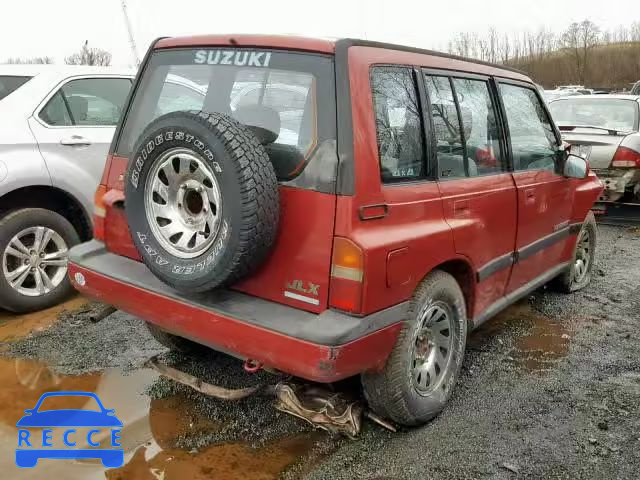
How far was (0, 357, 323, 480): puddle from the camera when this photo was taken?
2533 mm

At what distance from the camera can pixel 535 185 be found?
375cm

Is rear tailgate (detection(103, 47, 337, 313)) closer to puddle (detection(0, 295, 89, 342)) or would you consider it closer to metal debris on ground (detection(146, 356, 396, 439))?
metal debris on ground (detection(146, 356, 396, 439))

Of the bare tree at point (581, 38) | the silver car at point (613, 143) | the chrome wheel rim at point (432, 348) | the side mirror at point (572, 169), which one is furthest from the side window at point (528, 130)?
the bare tree at point (581, 38)

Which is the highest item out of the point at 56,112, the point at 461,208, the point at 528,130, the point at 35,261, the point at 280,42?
the point at 280,42

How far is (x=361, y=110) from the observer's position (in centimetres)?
238

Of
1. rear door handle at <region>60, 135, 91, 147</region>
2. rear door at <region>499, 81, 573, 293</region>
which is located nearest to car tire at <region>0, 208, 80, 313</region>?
rear door handle at <region>60, 135, 91, 147</region>

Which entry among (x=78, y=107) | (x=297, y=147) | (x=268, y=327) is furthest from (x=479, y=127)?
(x=78, y=107)

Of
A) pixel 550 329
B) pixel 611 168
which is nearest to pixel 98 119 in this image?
pixel 550 329

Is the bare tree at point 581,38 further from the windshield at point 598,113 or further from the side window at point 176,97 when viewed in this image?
the side window at point 176,97

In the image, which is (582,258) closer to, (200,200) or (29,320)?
(200,200)

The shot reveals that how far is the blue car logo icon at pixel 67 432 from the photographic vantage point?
2625 millimetres

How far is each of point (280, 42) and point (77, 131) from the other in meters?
2.70

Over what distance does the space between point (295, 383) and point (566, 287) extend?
3.10 metres

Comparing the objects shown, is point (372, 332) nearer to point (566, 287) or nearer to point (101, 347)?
point (101, 347)
